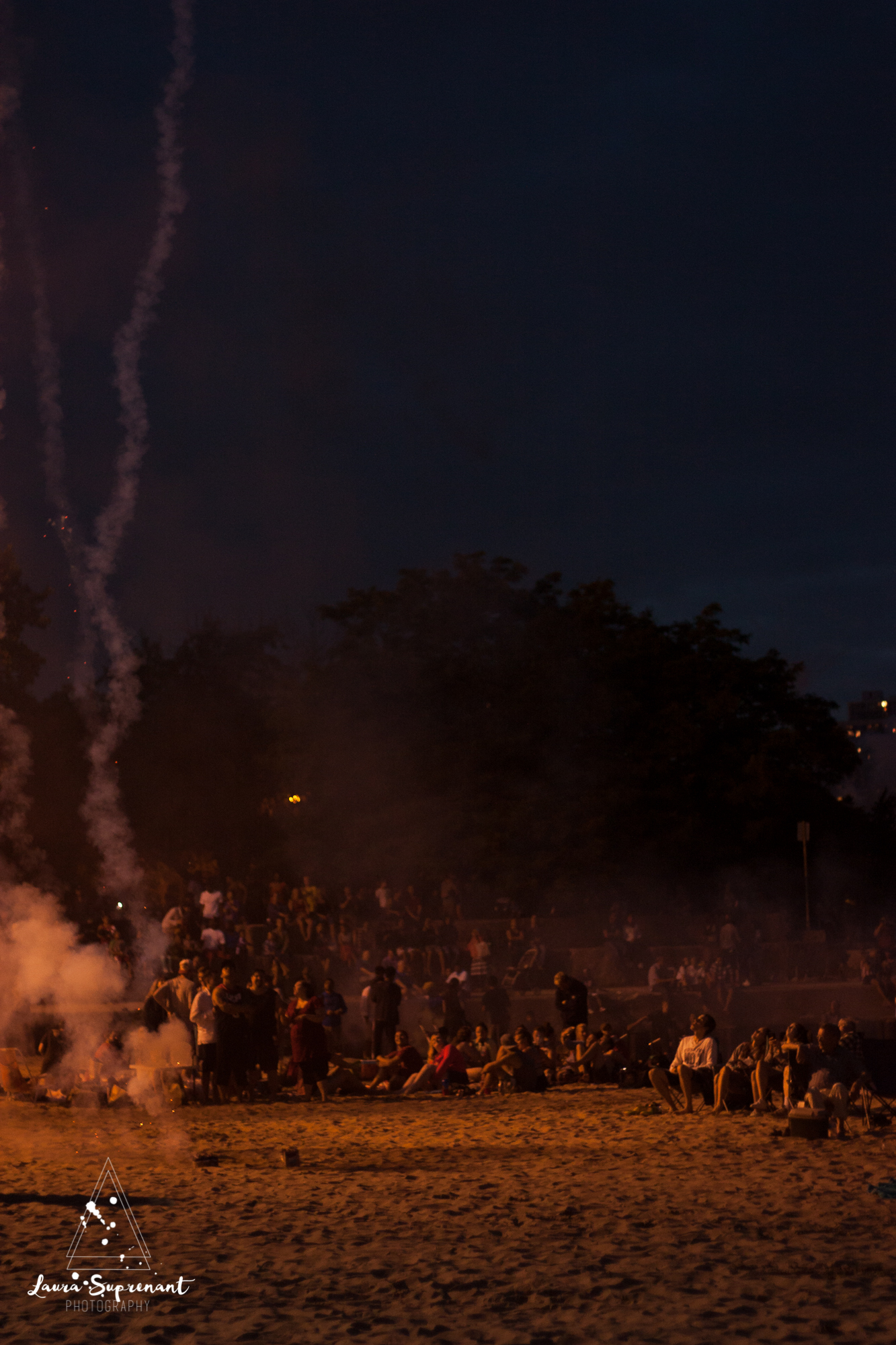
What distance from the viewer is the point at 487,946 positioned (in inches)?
990

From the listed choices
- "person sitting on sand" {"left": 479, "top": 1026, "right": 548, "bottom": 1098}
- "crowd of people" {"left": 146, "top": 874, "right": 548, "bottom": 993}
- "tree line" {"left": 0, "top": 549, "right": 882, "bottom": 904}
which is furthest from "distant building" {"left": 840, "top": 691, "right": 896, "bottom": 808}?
"person sitting on sand" {"left": 479, "top": 1026, "right": 548, "bottom": 1098}

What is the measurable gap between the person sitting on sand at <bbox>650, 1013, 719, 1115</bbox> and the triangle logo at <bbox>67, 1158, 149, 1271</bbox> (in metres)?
6.02

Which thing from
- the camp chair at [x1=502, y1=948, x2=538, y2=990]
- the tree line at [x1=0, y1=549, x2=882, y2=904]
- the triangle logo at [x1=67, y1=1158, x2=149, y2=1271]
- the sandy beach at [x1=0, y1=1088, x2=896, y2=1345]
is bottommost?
the sandy beach at [x1=0, y1=1088, x2=896, y2=1345]

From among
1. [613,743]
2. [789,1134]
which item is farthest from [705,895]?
[789,1134]

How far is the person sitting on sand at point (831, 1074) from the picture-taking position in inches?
479

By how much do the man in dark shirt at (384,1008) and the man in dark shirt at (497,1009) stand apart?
2121mm

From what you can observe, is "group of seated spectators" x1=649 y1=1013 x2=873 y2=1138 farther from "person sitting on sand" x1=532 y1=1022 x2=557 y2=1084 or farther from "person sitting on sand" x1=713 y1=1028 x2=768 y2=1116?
"person sitting on sand" x1=532 y1=1022 x2=557 y2=1084

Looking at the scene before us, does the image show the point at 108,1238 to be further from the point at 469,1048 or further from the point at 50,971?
the point at 50,971

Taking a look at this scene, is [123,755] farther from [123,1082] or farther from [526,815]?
[123,1082]

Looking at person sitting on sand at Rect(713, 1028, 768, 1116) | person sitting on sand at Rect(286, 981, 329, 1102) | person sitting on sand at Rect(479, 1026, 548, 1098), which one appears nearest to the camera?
person sitting on sand at Rect(713, 1028, 768, 1116)

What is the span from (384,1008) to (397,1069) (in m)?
1.60

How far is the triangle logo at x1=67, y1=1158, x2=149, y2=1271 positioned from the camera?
8.04 metres

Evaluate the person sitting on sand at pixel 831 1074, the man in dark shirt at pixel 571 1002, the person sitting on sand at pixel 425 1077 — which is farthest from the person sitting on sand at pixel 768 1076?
the man in dark shirt at pixel 571 1002

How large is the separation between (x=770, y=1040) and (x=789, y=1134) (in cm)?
215
